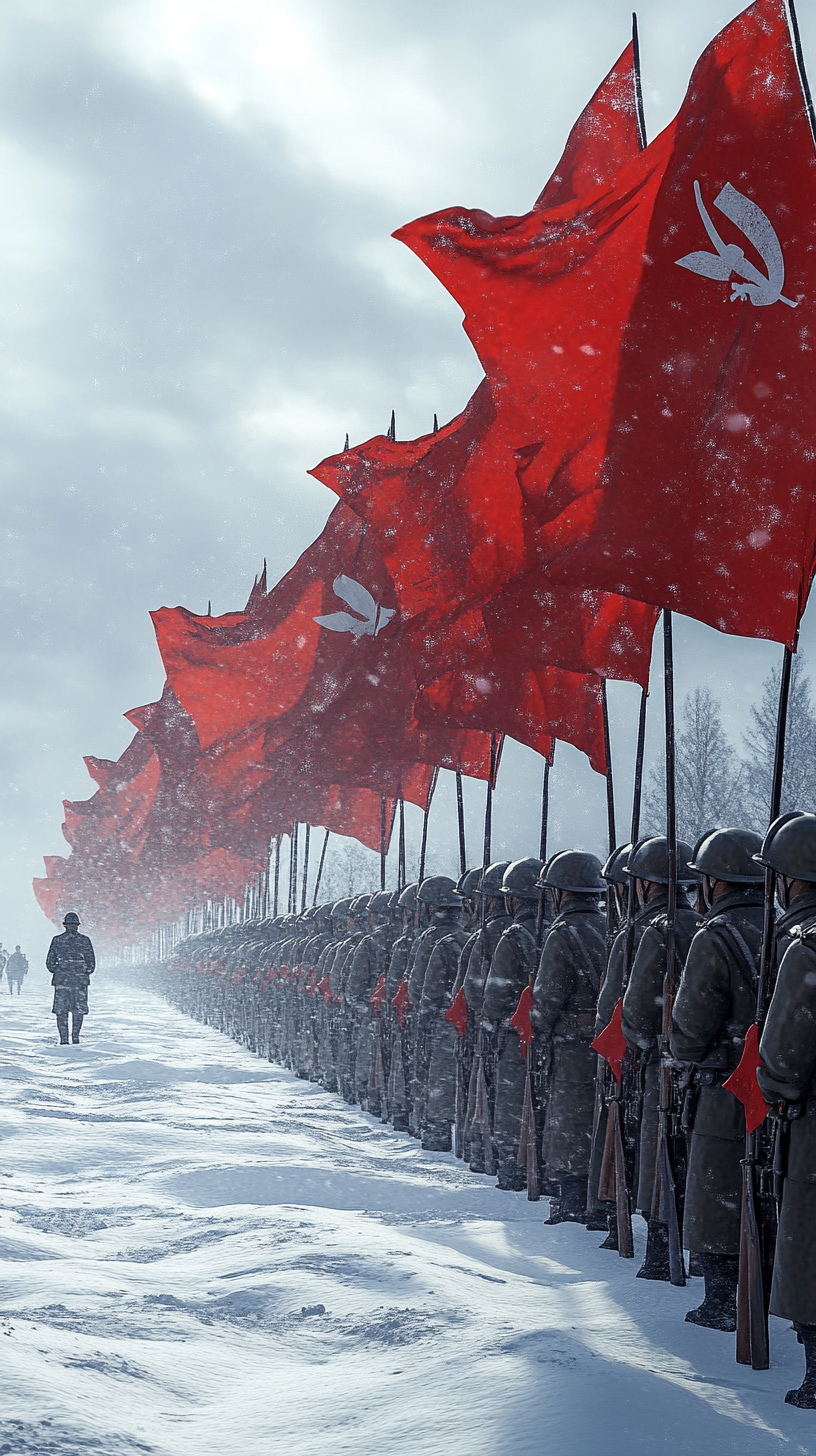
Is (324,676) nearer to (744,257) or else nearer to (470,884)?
(470,884)

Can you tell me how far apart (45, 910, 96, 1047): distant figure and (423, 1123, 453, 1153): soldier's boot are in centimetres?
1152

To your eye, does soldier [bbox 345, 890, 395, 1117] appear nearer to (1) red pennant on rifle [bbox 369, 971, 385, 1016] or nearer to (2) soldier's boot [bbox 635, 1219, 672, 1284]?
(1) red pennant on rifle [bbox 369, 971, 385, 1016]

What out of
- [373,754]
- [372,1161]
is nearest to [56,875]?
[373,754]

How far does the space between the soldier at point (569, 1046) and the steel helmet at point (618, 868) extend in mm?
751

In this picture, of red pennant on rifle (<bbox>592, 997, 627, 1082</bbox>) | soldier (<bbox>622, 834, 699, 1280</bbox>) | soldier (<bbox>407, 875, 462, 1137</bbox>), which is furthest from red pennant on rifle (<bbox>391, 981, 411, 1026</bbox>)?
soldier (<bbox>622, 834, 699, 1280</bbox>)

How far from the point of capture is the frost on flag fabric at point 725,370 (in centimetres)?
575

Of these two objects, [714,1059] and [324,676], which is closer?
[714,1059]

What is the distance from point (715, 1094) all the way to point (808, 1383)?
1285 millimetres

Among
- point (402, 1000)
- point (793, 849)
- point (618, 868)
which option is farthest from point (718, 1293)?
point (402, 1000)

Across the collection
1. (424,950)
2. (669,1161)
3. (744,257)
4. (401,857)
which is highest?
(744,257)

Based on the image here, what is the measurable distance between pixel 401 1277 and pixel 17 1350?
191 cm

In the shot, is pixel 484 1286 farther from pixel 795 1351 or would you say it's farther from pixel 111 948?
pixel 111 948

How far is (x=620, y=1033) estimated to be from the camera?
657cm

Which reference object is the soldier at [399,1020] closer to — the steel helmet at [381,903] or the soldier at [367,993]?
the soldier at [367,993]
